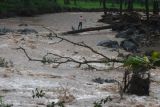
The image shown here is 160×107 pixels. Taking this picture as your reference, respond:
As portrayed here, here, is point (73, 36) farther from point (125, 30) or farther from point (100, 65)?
point (100, 65)

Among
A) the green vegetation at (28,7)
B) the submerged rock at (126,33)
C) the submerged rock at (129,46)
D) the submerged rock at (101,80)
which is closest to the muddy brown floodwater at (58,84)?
the submerged rock at (101,80)

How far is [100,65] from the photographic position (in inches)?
752

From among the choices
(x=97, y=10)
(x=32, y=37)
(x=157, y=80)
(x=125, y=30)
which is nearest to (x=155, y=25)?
(x=125, y=30)

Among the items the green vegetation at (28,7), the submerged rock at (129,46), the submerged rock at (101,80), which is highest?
the submerged rock at (101,80)

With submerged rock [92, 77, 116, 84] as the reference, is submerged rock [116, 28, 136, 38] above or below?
Answer: below

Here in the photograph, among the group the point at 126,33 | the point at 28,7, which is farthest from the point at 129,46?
the point at 28,7

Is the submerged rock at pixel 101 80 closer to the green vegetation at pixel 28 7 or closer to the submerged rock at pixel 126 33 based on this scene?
the submerged rock at pixel 126 33

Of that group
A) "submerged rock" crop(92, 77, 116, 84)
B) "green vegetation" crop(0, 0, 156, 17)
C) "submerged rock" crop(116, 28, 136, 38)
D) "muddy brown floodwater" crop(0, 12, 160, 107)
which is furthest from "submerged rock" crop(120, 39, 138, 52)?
"green vegetation" crop(0, 0, 156, 17)

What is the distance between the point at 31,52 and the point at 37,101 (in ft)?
31.5

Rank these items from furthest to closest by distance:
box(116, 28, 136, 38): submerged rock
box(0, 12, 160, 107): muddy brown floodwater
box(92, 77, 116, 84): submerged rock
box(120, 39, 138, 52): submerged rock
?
box(116, 28, 136, 38): submerged rock → box(120, 39, 138, 52): submerged rock → box(92, 77, 116, 84): submerged rock → box(0, 12, 160, 107): muddy brown floodwater

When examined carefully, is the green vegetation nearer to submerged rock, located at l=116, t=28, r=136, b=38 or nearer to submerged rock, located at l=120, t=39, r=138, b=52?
submerged rock, located at l=116, t=28, r=136, b=38

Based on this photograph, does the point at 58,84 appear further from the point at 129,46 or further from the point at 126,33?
the point at 126,33

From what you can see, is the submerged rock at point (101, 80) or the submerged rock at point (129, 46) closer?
the submerged rock at point (101, 80)

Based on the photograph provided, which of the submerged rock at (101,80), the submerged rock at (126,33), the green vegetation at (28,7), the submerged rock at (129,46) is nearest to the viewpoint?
the submerged rock at (101,80)
